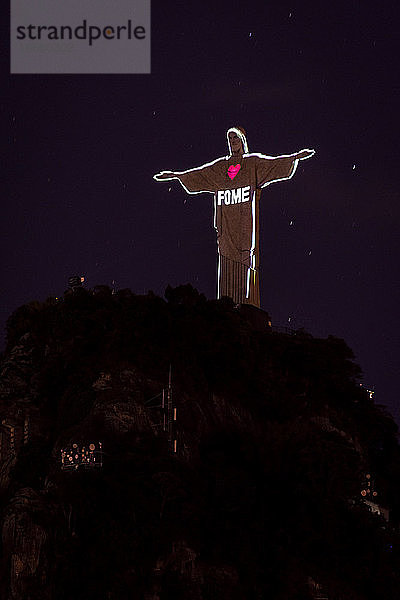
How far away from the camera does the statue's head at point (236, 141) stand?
3744cm

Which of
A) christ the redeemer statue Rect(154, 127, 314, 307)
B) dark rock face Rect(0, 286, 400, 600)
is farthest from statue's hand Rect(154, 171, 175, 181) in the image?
dark rock face Rect(0, 286, 400, 600)

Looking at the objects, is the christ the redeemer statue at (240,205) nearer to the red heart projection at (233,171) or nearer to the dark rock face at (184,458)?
the red heart projection at (233,171)

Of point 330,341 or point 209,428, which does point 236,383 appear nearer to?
point 209,428

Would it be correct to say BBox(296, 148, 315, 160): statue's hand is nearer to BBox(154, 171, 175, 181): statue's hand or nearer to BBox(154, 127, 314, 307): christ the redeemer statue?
BBox(154, 127, 314, 307): christ the redeemer statue

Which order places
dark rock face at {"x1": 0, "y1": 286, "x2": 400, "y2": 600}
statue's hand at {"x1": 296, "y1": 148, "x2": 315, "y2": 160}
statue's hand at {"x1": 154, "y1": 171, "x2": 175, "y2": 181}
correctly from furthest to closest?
1. statue's hand at {"x1": 154, "y1": 171, "x2": 175, "y2": 181}
2. statue's hand at {"x1": 296, "y1": 148, "x2": 315, "y2": 160}
3. dark rock face at {"x1": 0, "y1": 286, "x2": 400, "y2": 600}

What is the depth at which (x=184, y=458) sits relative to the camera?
28.3m

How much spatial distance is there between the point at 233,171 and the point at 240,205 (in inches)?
54.2

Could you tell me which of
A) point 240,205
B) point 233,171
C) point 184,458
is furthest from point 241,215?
point 184,458

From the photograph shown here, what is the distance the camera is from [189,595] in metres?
24.9

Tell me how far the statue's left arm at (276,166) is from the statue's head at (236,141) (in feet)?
3.04

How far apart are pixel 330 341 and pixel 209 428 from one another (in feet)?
22.2

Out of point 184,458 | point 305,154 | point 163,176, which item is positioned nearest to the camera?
point 184,458

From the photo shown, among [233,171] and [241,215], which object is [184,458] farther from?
[233,171]

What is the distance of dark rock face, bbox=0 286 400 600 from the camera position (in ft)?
83.7
